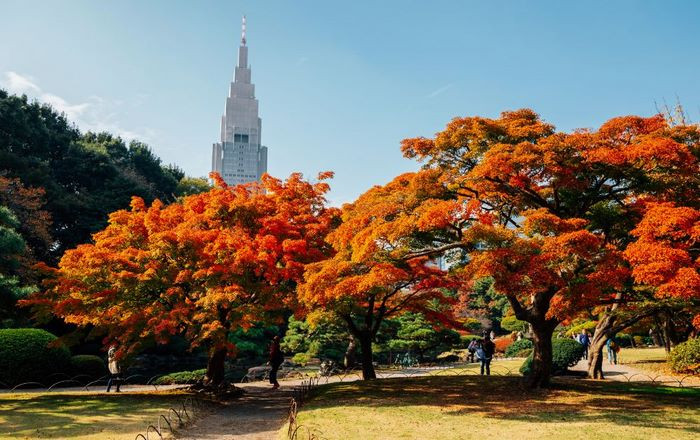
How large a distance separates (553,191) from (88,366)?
793 inches

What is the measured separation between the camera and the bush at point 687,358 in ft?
70.0

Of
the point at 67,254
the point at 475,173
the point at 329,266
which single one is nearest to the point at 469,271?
the point at 475,173

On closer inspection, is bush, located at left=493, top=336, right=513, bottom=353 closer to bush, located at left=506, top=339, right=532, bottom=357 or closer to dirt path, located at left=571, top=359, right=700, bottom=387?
bush, located at left=506, top=339, right=532, bottom=357

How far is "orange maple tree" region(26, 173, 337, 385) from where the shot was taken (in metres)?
15.3

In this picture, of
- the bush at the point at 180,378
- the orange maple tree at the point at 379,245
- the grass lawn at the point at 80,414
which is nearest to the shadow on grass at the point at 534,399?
the orange maple tree at the point at 379,245

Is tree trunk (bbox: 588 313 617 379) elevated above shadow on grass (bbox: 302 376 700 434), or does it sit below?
above

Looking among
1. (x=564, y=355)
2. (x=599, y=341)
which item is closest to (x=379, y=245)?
(x=599, y=341)

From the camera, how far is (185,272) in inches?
613

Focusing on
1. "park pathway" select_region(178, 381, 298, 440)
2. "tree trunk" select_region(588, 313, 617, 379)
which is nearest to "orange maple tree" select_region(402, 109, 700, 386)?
"tree trunk" select_region(588, 313, 617, 379)

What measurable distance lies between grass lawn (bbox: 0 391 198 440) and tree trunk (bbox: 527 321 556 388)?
35.7 ft

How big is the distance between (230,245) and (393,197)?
5.00 meters

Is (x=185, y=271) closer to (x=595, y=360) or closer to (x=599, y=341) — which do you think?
(x=599, y=341)

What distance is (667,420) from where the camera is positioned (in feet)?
38.3

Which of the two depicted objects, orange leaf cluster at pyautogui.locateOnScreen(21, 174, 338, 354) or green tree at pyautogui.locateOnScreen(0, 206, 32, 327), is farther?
green tree at pyautogui.locateOnScreen(0, 206, 32, 327)
